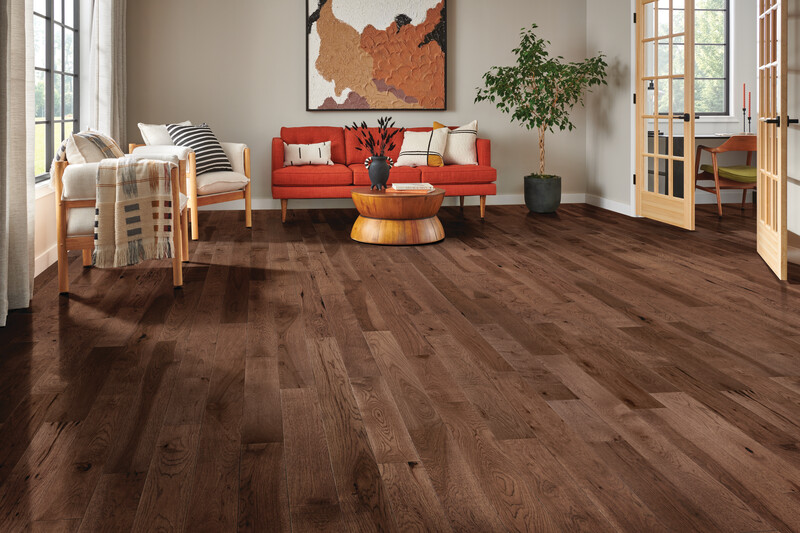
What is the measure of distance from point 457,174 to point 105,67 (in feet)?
10.5

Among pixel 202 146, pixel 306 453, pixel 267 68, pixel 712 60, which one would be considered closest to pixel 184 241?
pixel 202 146

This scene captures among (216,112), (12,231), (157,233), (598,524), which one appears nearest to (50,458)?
(598,524)

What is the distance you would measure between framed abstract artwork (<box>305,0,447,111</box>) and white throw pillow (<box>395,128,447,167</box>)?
2.28 ft

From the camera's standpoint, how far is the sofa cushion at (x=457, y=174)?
7.17m

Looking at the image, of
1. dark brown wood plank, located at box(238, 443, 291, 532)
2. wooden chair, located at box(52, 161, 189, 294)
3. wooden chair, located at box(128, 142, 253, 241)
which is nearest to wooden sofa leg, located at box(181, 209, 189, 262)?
wooden chair, located at box(128, 142, 253, 241)

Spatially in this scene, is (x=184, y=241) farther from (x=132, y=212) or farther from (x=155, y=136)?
(x=155, y=136)

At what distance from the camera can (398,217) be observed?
5750 millimetres

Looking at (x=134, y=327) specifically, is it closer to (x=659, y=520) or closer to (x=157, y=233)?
(x=157, y=233)

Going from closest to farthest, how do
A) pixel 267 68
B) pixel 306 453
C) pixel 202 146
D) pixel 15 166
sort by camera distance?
pixel 306 453, pixel 15 166, pixel 202 146, pixel 267 68

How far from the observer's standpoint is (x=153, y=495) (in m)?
1.84

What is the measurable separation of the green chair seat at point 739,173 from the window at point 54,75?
5825 mm

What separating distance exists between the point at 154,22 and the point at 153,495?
679 centimetres

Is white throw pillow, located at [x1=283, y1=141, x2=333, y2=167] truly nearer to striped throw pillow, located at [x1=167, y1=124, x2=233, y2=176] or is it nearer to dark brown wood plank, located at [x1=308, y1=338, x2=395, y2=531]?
striped throw pillow, located at [x1=167, y1=124, x2=233, y2=176]

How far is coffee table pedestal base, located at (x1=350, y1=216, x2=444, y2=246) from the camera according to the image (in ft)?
18.8
